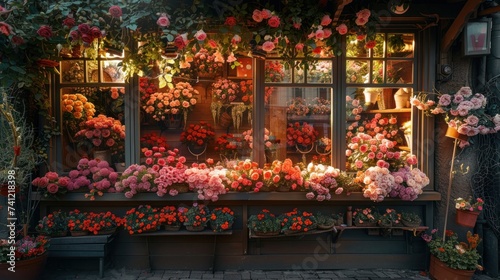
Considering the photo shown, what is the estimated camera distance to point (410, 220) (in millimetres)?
5574

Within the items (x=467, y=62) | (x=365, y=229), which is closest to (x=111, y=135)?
(x=365, y=229)

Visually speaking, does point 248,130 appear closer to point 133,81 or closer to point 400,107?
point 133,81

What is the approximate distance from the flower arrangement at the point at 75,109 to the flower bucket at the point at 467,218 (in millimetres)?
5202

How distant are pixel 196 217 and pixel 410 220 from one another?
2807 millimetres

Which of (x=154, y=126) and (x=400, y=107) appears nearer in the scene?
(x=400, y=107)

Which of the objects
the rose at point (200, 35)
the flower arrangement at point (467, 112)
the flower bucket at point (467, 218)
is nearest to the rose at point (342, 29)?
the flower arrangement at point (467, 112)

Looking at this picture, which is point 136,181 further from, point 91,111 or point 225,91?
point 225,91

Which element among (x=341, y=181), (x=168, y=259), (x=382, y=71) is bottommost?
(x=168, y=259)

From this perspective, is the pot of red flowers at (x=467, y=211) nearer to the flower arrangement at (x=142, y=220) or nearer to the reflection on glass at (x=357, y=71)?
the reflection on glass at (x=357, y=71)

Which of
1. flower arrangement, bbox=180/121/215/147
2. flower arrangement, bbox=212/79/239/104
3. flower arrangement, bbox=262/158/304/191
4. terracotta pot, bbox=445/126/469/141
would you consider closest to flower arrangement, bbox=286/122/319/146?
flower arrangement, bbox=262/158/304/191

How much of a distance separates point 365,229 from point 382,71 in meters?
2.22

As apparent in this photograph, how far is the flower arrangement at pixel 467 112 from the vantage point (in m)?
5.26

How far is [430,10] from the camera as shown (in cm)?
541

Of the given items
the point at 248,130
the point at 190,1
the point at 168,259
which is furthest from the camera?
the point at 248,130
